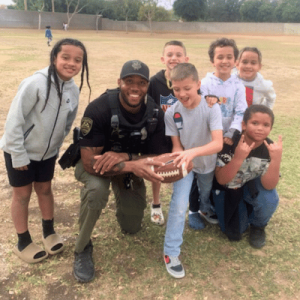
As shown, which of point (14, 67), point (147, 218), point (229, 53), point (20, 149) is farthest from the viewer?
point (14, 67)

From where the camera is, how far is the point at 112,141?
2916 mm

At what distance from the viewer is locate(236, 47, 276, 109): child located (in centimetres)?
370

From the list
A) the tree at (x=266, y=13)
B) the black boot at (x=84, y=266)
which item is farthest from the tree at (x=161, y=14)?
the black boot at (x=84, y=266)

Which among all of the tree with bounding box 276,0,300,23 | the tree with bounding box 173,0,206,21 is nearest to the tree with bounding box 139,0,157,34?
the tree with bounding box 173,0,206,21

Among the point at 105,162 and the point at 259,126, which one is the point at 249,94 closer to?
the point at 259,126

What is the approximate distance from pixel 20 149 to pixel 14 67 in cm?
1300

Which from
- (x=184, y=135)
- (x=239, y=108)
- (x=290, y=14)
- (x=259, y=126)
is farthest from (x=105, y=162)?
(x=290, y=14)

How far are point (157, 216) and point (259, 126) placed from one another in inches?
59.2

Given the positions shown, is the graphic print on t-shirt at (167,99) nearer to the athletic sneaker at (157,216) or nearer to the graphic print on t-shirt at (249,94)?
the graphic print on t-shirt at (249,94)

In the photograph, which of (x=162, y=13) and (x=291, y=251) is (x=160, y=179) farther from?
(x=162, y=13)

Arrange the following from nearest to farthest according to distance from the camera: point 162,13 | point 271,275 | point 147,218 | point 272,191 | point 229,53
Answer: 1. point 271,275
2. point 272,191
3. point 229,53
4. point 147,218
5. point 162,13

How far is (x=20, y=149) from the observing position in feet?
8.50

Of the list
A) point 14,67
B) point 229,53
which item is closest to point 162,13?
point 14,67

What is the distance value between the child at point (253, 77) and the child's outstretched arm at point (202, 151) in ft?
3.91
